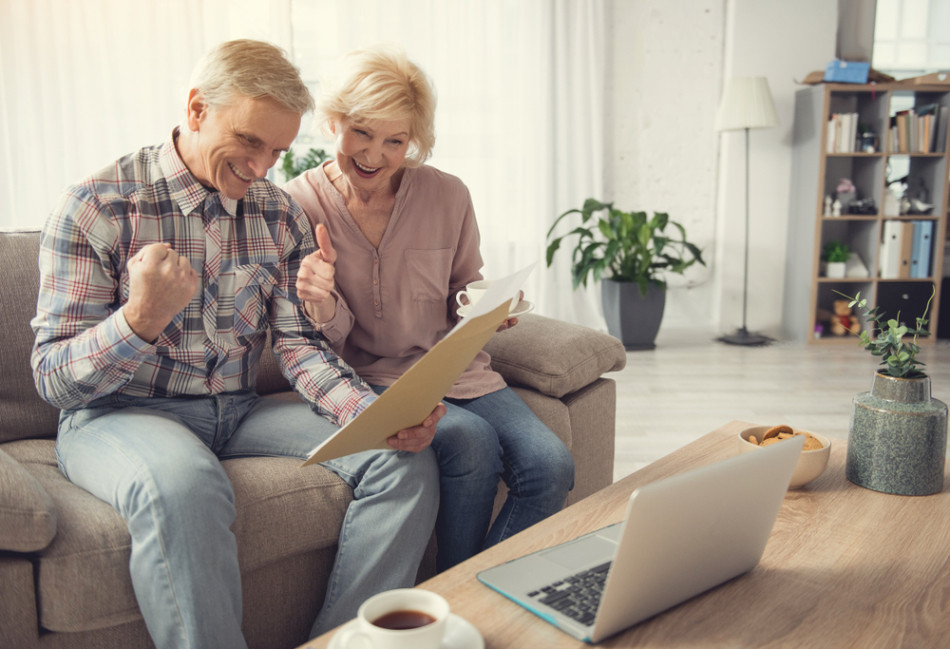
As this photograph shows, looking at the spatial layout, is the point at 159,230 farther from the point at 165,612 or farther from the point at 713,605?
the point at 713,605

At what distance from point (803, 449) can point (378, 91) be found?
974 mm

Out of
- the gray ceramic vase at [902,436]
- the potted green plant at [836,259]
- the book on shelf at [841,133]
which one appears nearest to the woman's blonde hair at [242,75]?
the gray ceramic vase at [902,436]

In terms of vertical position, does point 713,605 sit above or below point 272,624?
above

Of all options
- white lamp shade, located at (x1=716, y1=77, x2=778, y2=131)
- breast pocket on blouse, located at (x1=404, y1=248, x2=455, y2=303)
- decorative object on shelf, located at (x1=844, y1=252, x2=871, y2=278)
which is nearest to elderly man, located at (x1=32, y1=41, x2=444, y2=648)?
breast pocket on blouse, located at (x1=404, y1=248, x2=455, y2=303)

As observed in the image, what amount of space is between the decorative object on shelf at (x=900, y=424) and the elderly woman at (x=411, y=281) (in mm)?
523

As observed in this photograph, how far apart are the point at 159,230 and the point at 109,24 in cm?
305

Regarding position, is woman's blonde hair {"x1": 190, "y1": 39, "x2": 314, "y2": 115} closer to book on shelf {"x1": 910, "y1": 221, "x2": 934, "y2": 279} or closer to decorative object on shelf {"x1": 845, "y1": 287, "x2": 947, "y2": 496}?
decorative object on shelf {"x1": 845, "y1": 287, "x2": 947, "y2": 496}

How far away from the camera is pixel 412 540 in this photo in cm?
128

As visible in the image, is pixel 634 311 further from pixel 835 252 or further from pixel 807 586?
pixel 807 586

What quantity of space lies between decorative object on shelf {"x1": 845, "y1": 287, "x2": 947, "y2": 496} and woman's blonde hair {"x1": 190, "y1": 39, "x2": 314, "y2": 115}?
0.93m

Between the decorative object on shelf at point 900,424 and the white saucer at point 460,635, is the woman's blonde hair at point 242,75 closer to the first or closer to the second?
the white saucer at point 460,635

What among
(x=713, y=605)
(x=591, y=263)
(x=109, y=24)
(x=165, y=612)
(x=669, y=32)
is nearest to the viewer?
(x=713, y=605)

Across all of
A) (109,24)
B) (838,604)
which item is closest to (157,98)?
(109,24)

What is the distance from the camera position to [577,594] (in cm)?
85
